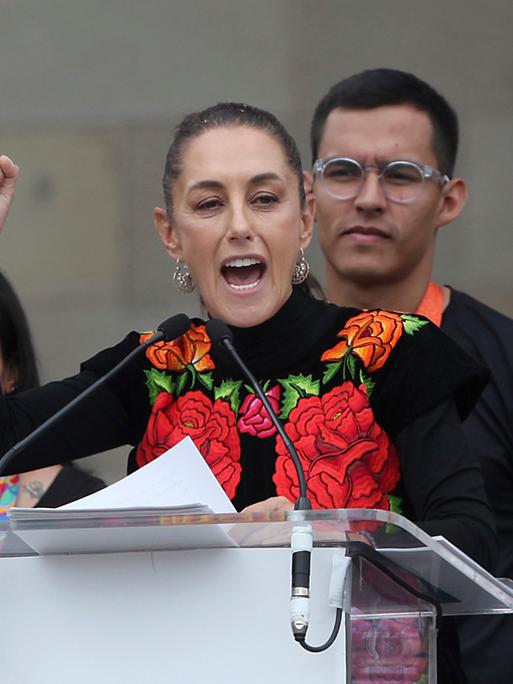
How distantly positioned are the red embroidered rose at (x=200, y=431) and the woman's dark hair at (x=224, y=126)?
0.35 metres

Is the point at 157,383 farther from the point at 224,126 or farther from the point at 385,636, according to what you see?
the point at 385,636

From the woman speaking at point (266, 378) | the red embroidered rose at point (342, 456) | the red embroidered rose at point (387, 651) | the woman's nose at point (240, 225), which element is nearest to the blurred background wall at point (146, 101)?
the woman speaking at point (266, 378)

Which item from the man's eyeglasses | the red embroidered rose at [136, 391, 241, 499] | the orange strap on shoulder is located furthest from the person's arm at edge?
the man's eyeglasses

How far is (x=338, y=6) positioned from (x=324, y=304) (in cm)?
254

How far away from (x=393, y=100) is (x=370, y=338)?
48.5 inches

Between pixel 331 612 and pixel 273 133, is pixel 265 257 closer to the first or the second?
pixel 273 133

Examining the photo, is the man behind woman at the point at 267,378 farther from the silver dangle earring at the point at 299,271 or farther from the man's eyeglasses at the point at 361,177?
the man's eyeglasses at the point at 361,177

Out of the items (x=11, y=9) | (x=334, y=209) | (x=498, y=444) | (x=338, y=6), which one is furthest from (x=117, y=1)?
(x=498, y=444)

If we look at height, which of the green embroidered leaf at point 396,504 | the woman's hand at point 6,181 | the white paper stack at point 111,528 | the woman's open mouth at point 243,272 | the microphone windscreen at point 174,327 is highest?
the woman's hand at point 6,181

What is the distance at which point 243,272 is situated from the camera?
2.52 meters

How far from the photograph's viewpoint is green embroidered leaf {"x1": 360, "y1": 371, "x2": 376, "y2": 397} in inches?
93.7

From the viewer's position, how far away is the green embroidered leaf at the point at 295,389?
2.40 m

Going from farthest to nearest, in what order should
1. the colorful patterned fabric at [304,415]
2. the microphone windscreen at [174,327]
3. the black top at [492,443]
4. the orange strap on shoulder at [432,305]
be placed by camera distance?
the orange strap on shoulder at [432,305], the black top at [492,443], the colorful patterned fabric at [304,415], the microphone windscreen at [174,327]

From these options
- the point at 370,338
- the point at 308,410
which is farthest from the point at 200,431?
the point at 370,338
